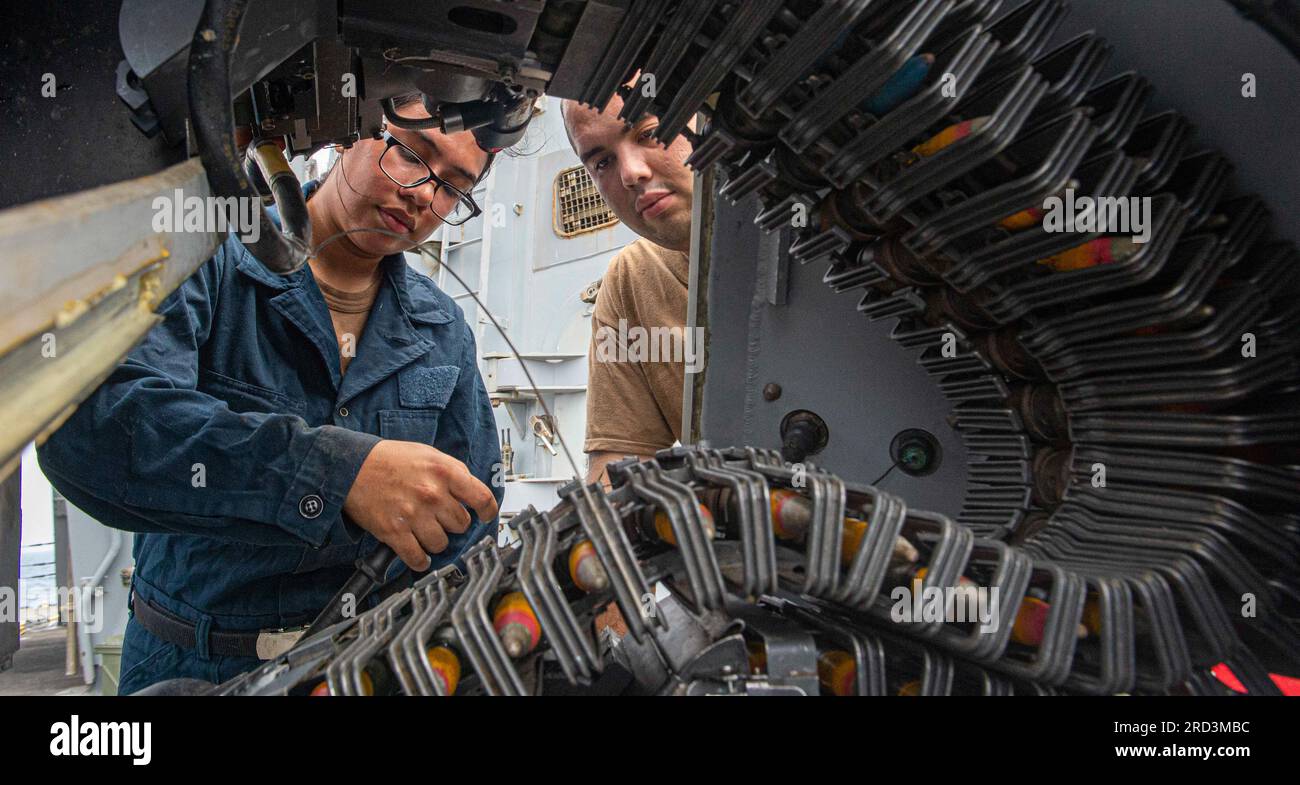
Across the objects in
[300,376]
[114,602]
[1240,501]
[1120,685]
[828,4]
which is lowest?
[114,602]

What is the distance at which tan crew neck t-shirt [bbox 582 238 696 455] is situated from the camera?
1732 mm

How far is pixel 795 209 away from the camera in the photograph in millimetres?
910

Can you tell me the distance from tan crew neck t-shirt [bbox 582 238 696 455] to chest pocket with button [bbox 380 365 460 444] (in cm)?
33

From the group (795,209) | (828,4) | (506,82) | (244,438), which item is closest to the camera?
(828,4)

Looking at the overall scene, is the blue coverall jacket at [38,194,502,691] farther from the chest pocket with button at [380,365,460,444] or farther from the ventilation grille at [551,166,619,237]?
the ventilation grille at [551,166,619,237]

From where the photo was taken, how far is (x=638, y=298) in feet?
6.05

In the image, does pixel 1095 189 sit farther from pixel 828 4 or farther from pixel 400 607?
pixel 400 607

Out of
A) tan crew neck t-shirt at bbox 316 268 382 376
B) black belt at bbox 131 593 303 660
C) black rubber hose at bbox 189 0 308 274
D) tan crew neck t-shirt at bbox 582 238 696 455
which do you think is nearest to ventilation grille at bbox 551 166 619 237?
tan crew neck t-shirt at bbox 582 238 696 455

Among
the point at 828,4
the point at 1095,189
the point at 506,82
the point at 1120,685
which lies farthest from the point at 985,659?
the point at 506,82

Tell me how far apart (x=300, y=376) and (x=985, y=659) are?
1331mm

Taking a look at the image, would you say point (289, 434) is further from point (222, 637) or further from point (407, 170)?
point (407, 170)

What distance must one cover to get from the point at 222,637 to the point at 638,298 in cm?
110

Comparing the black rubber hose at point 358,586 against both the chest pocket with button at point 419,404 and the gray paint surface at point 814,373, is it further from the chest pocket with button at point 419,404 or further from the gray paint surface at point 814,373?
the gray paint surface at point 814,373

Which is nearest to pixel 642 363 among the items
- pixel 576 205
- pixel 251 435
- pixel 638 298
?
pixel 638 298
